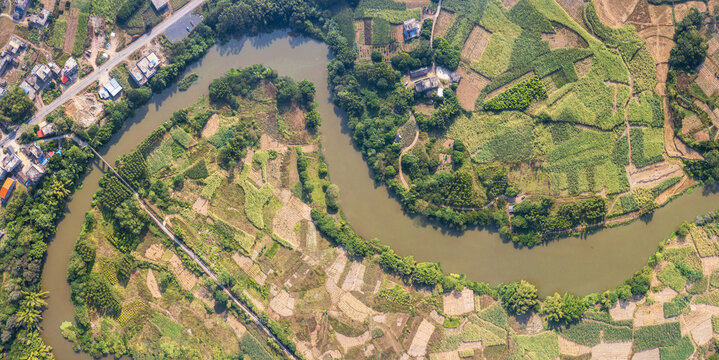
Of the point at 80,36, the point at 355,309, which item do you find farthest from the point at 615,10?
the point at 80,36

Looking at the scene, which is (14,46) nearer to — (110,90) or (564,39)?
(110,90)

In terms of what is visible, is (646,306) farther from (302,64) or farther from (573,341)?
(302,64)

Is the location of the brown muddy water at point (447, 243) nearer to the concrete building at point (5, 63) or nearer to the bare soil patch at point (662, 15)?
the concrete building at point (5, 63)

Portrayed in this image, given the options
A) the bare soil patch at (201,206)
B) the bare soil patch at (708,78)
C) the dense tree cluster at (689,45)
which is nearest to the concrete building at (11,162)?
the bare soil patch at (201,206)

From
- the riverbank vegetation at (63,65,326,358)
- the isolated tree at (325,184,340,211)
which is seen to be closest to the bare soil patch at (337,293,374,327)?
the riverbank vegetation at (63,65,326,358)

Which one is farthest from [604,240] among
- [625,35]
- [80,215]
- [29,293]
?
[29,293]

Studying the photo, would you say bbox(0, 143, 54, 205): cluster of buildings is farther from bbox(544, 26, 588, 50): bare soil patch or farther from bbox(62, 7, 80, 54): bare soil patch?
bbox(544, 26, 588, 50): bare soil patch
